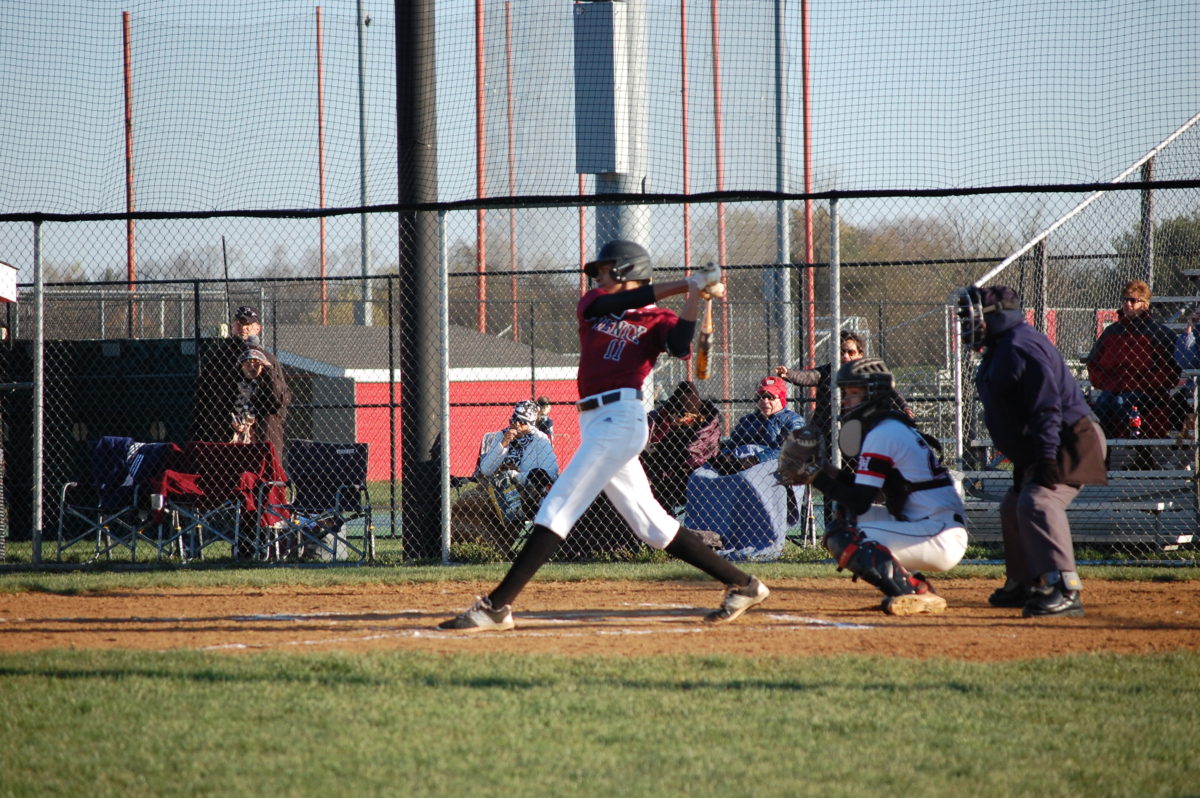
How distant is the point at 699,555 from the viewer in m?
6.48

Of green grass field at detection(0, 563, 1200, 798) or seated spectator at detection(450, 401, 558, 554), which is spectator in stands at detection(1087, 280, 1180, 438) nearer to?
seated spectator at detection(450, 401, 558, 554)

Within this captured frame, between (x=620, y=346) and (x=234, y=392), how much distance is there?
527 cm

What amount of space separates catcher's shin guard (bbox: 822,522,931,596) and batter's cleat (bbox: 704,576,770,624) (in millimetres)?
515

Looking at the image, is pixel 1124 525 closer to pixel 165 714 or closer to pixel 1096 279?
pixel 1096 279

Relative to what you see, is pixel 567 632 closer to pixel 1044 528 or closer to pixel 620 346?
pixel 620 346

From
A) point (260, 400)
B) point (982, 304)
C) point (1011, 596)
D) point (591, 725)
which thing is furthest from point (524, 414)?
point (591, 725)

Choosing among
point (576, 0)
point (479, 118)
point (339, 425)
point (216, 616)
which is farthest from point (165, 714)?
point (339, 425)

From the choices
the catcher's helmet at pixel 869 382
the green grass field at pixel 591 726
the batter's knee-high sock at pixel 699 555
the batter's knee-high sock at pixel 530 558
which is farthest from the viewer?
the catcher's helmet at pixel 869 382

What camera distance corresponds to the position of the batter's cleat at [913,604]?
679 cm

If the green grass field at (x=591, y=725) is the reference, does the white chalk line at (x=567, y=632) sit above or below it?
below

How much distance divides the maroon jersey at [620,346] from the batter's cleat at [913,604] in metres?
1.90

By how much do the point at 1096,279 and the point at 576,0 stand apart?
6.93 metres

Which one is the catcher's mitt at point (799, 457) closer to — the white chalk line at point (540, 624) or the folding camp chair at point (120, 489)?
the white chalk line at point (540, 624)

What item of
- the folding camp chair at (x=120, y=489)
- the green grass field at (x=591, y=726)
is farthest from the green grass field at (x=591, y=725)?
the folding camp chair at (x=120, y=489)
